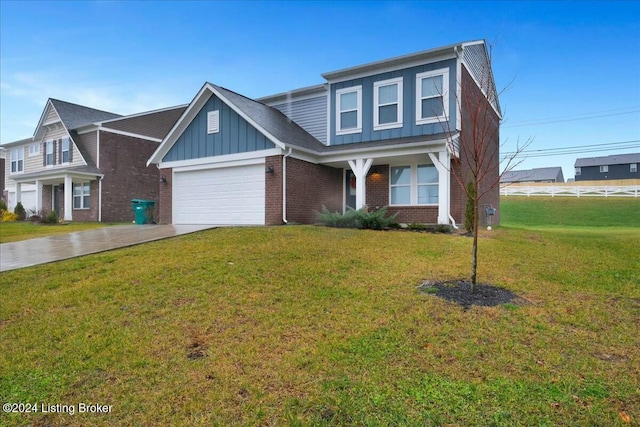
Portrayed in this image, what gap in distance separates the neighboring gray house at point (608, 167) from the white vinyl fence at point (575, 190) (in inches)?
981

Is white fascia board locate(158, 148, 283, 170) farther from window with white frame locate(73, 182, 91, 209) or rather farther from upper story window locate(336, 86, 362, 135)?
window with white frame locate(73, 182, 91, 209)

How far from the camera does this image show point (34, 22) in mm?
14359

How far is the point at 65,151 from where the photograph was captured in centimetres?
2433

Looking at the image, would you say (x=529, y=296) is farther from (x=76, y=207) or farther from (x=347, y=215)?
(x=76, y=207)

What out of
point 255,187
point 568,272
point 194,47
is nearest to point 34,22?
point 194,47

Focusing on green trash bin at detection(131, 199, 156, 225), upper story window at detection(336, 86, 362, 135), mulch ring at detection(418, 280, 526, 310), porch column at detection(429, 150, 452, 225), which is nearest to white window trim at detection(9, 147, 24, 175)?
green trash bin at detection(131, 199, 156, 225)

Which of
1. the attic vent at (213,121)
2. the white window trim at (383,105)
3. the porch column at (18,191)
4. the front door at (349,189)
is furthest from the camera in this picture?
the porch column at (18,191)

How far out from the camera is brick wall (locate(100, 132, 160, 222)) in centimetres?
2252

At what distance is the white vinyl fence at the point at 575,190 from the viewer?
3291 centimetres

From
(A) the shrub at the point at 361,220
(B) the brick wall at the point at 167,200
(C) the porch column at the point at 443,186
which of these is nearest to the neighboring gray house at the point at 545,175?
(C) the porch column at the point at 443,186

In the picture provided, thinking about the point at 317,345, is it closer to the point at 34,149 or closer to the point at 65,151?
the point at 65,151

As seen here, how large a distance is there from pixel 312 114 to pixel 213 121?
13.8 ft

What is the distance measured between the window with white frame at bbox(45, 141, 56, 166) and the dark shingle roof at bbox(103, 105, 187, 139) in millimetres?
5792

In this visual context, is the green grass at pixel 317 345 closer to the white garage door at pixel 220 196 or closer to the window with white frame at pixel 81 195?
Result: the white garage door at pixel 220 196
